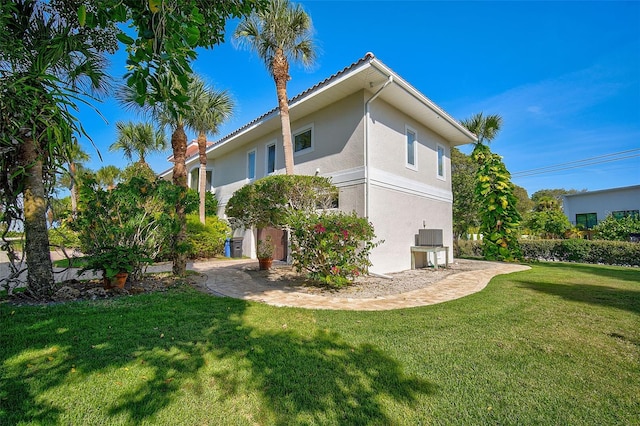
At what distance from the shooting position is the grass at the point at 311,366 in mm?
2182

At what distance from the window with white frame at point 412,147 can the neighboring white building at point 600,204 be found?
23.5m

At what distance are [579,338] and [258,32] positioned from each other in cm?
1155

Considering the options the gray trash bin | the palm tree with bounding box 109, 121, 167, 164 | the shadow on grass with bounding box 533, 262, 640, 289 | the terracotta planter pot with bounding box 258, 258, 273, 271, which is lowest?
the shadow on grass with bounding box 533, 262, 640, 289

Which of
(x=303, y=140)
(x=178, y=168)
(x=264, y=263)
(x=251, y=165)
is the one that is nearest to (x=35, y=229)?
(x=178, y=168)

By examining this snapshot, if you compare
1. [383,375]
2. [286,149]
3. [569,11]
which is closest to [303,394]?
[383,375]

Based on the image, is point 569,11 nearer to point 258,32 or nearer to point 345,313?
point 258,32

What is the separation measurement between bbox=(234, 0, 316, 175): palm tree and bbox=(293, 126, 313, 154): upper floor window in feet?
4.57

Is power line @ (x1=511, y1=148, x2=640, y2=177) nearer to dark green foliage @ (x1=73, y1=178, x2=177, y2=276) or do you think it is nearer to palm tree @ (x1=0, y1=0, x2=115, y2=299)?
dark green foliage @ (x1=73, y1=178, x2=177, y2=276)

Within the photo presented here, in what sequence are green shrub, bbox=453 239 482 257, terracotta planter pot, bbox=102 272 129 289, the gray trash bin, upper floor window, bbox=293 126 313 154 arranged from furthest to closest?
green shrub, bbox=453 239 482 257 < the gray trash bin < upper floor window, bbox=293 126 313 154 < terracotta planter pot, bbox=102 272 129 289

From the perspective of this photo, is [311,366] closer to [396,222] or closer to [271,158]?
[396,222]

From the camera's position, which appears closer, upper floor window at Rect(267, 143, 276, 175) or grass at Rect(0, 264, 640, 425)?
grass at Rect(0, 264, 640, 425)

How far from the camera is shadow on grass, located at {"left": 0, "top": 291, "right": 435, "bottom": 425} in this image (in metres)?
2.21

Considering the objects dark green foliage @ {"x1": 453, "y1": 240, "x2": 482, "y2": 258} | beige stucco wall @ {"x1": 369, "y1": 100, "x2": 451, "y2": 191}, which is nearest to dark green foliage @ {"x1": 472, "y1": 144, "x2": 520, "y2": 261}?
beige stucco wall @ {"x1": 369, "y1": 100, "x2": 451, "y2": 191}

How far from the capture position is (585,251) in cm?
1500
